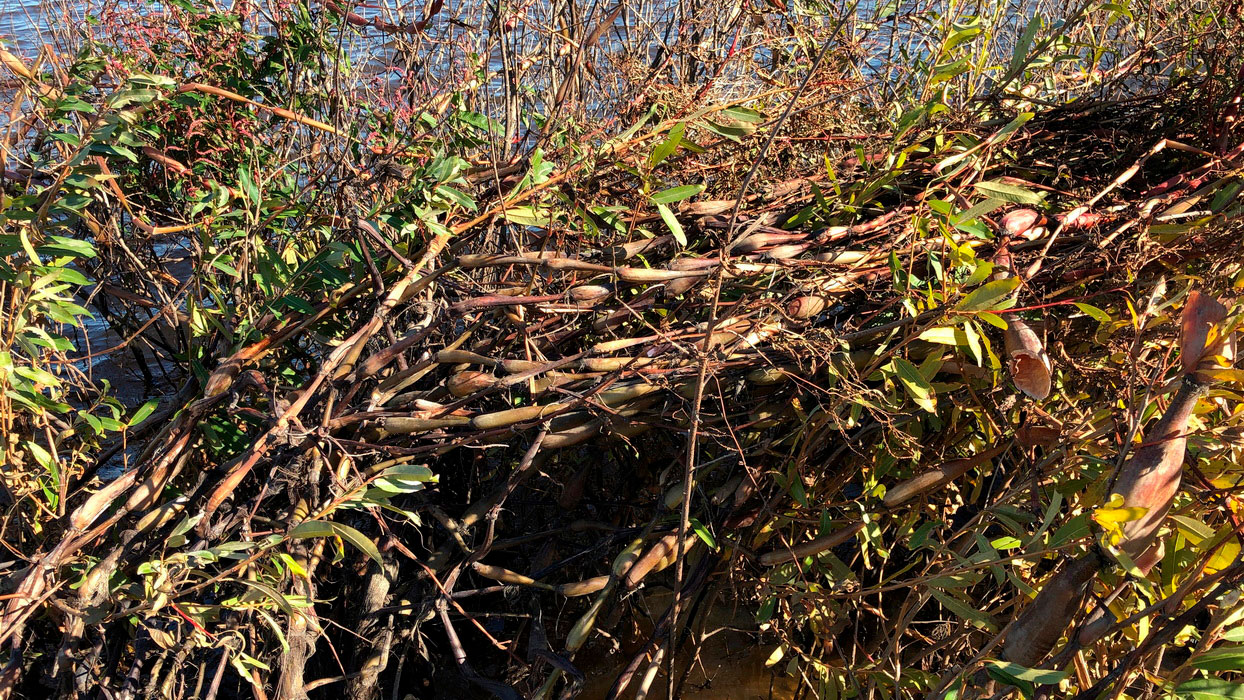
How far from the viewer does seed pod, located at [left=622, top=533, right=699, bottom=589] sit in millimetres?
1874

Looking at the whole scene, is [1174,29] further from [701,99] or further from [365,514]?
[365,514]

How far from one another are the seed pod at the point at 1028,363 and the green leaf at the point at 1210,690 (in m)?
0.48

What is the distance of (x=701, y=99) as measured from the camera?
202cm

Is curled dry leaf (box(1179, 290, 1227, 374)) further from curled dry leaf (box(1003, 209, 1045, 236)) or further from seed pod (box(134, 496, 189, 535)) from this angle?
seed pod (box(134, 496, 189, 535))

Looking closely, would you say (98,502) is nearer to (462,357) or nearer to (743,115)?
(462,357)

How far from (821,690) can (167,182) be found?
74.3 inches

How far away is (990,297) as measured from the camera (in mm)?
1471

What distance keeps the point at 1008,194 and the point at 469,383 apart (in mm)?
1014

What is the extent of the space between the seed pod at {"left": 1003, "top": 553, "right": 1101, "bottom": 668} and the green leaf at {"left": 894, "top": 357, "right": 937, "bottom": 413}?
0.34 m

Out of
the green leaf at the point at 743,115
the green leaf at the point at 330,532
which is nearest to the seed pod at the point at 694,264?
the green leaf at the point at 743,115

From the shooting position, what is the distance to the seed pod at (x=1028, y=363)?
1504 mm

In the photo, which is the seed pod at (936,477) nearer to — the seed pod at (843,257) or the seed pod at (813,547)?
the seed pod at (813,547)

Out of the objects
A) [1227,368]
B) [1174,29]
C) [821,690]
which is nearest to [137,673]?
[821,690]

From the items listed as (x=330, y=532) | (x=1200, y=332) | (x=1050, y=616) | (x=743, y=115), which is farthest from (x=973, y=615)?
(x=330, y=532)
